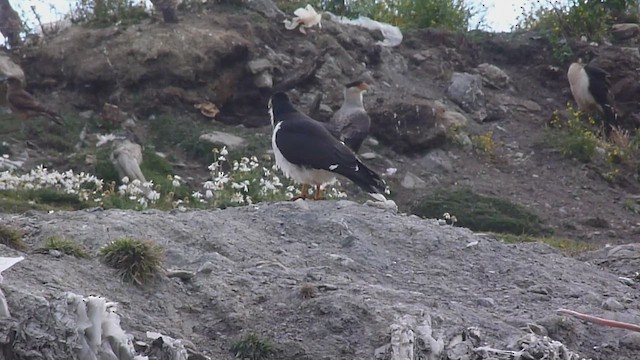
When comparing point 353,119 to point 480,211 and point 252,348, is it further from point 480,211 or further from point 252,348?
point 252,348

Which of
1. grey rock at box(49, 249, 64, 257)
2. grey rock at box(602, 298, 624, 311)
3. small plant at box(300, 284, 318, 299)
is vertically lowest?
grey rock at box(602, 298, 624, 311)

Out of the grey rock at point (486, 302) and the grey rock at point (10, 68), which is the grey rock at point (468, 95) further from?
the grey rock at point (486, 302)

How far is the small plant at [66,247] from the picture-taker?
7375 mm

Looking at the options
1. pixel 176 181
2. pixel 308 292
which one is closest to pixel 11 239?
pixel 308 292

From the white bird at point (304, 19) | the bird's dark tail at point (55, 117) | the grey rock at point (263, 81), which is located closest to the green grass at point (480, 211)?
the grey rock at point (263, 81)

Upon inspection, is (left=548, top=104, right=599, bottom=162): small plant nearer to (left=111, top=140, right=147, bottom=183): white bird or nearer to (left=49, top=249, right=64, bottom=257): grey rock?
(left=111, top=140, right=147, bottom=183): white bird

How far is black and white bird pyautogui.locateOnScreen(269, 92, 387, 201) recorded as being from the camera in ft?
36.6

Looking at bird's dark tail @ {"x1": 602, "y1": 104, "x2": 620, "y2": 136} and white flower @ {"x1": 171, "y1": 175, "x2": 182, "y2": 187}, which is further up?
bird's dark tail @ {"x1": 602, "y1": 104, "x2": 620, "y2": 136}

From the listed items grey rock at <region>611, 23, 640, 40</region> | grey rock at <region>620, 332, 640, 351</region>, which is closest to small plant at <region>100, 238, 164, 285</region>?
grey rock at <region>620, 332, 640, 351</region>

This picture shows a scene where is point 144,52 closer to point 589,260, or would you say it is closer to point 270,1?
point 270,1

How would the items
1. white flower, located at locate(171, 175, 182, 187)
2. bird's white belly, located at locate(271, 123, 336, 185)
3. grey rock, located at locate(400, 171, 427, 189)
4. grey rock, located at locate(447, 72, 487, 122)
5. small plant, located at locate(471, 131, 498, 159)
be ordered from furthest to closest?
grey rock, located at locate(447, 72, 487, 122) → small plant, located at locate(471, 131, 498, 159) → grey rock, located at locate(400, 171, 427, 189) → white flower, located at locate(171, 175, 182, 187) → bird's white belly, located at locate(271, 123, 336, 185)

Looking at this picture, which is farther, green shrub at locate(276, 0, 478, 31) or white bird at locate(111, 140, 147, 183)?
green shrub at locate(276, 0, 478, 31)

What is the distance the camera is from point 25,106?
15391 millimetres

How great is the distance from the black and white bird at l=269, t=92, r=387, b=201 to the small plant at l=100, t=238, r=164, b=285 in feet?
13.2
